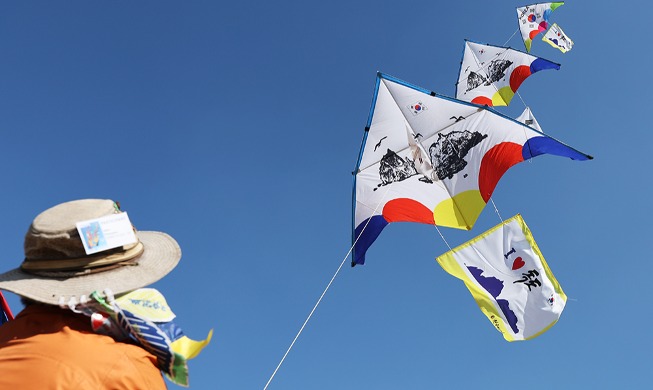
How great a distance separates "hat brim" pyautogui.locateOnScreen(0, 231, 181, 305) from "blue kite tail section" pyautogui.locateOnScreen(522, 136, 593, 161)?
574 centimetres

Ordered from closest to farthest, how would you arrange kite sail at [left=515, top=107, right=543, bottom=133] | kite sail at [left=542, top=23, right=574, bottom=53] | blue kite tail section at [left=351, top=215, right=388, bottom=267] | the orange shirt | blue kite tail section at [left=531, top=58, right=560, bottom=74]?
the orange shirt, blue kite tail section at [left=351, top=215, right=388, bottom=267], kite sail at [left=515, top=107, right=543, bottom=133], blue kite tail section at [left=531, top=58, right=560, bottom=74], kite sail at [left=542, top=23, right=574, bottom=53]

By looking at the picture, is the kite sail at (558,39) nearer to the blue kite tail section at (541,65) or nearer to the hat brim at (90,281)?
the blue kite tail section at (541,65)

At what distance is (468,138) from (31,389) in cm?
630

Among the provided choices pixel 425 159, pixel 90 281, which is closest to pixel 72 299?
pixel 90 281

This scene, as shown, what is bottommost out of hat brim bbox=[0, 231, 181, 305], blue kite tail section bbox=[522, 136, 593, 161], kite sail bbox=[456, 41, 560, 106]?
hat brim bbox=[0, 231, 181, 305]

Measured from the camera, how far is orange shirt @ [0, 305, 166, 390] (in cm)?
123

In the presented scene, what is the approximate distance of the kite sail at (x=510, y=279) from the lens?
229 inches

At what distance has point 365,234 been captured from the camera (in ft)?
22.9

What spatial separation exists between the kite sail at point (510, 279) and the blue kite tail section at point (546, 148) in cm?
93

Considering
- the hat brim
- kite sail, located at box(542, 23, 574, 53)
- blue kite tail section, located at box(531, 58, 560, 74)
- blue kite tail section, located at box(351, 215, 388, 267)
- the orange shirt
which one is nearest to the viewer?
the orange shirt

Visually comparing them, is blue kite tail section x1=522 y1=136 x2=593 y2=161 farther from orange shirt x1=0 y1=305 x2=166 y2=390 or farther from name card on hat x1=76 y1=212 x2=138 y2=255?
orange shirt x1=0 y1=305 x2=166 y2=390

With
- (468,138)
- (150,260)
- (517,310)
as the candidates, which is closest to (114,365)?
(150,260)

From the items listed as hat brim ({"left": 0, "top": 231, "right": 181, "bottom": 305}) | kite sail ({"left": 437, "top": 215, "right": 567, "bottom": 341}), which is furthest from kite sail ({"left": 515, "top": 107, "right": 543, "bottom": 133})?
hat brim ({"left": 0, "top": 231, "right": 181, "bottom": 305})

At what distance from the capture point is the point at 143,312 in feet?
4.66
